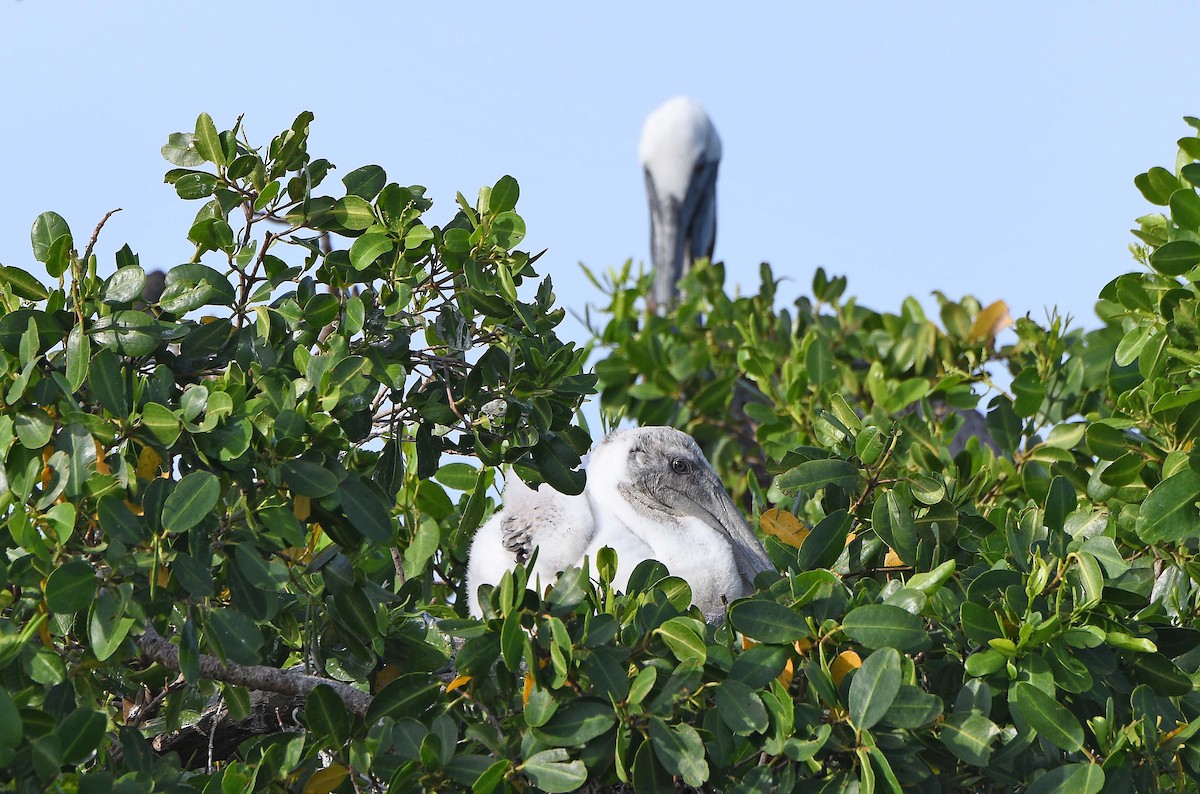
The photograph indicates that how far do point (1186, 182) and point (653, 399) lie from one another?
2838 mm

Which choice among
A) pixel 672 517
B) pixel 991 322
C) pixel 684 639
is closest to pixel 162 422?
pixel 684 639

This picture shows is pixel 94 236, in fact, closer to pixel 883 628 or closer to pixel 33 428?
pixel 33 428

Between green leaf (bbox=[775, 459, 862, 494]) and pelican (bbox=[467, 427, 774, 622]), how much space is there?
1.28 ft

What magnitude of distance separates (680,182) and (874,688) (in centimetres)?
741

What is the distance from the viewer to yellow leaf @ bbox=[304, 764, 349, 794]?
2197mm

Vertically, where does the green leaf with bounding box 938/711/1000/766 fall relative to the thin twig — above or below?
below

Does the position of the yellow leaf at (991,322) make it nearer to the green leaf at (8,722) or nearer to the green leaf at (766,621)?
the green leaf at (766,621)

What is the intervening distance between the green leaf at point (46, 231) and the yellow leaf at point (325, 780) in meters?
0.94


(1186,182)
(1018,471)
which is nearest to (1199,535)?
(1186,182)

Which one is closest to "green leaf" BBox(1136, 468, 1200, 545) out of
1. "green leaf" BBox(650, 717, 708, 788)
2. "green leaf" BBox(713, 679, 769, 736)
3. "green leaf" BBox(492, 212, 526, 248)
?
"green leaf" BBox(713, 679, 769, 736)

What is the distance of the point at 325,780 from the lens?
86.7 inches

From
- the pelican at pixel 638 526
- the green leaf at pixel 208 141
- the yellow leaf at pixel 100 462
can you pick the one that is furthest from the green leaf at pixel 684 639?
the green leaf at pixel 208 141

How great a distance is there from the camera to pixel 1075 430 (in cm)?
358

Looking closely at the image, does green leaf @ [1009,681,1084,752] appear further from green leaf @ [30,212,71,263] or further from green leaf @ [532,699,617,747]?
green leaf @ [30,212,71,263]
